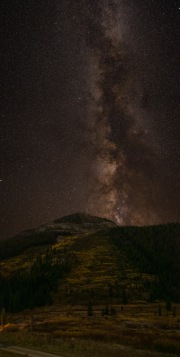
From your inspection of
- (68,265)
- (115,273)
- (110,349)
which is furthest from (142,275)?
(110,349)

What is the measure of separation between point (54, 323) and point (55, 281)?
2892 inches

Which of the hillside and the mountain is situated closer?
the hillside

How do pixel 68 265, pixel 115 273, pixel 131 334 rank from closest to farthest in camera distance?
pixel 131 334 < pixel 115 273 < pixel 68 265

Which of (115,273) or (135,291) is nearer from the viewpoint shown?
(135,291)

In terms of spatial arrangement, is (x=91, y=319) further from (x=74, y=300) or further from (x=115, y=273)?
(x=115, y=273)

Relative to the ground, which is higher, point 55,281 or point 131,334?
point 55,281

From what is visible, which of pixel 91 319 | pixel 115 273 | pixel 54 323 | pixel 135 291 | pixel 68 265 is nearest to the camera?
pixel 54 323

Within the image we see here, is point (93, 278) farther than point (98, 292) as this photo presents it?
Yes

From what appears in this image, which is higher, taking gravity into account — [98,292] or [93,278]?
[93,278]

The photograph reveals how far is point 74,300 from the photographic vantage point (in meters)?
119

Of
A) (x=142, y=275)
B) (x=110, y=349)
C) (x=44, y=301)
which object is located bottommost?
(x=110, y=349)

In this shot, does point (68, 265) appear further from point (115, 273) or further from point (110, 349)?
point (110, 349)

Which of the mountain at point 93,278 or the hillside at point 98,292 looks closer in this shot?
the hillside at point 98,292

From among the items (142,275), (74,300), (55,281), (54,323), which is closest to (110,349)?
(54,323)
